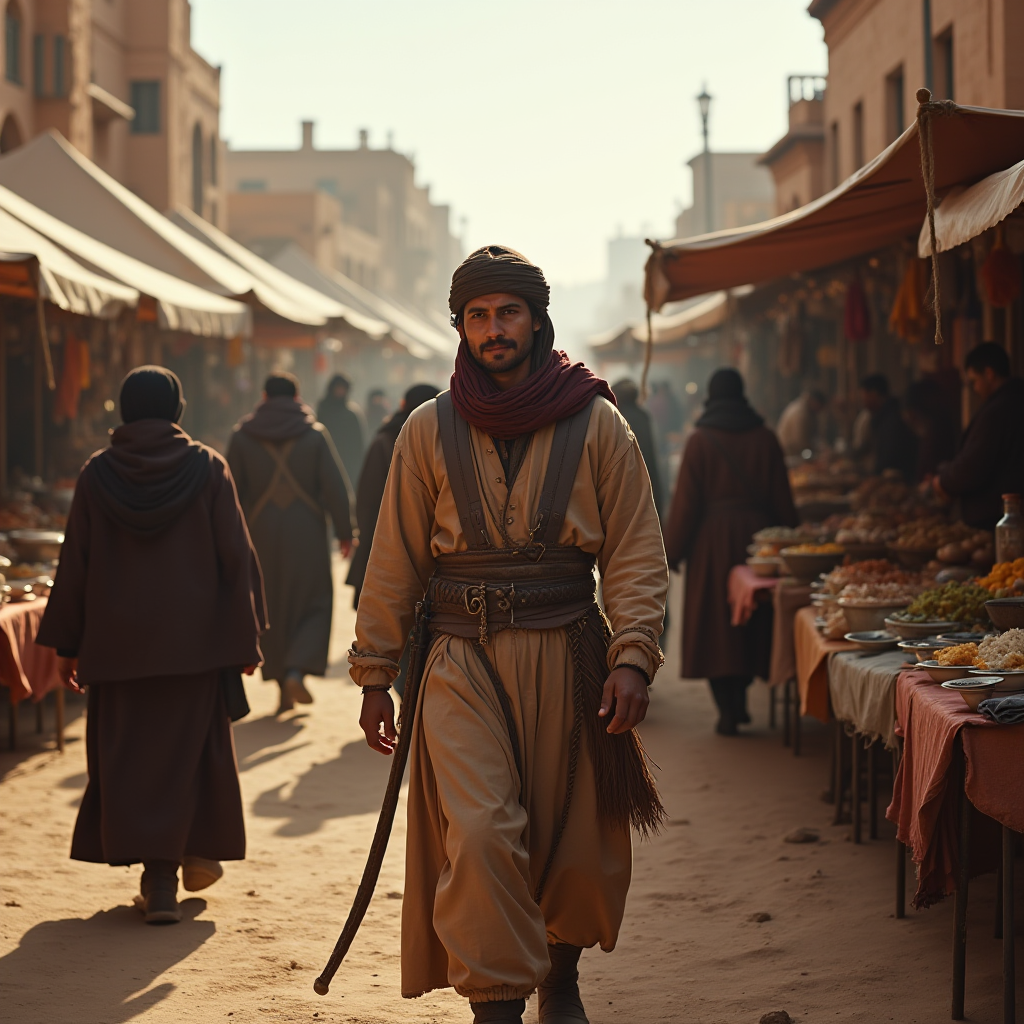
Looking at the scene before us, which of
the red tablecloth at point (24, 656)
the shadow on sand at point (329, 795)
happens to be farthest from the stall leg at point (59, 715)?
the shadow on sand at point (329, 795)

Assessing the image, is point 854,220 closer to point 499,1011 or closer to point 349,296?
point 499,1011

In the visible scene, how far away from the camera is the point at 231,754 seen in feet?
17.1

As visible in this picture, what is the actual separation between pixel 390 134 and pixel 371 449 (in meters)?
55.6

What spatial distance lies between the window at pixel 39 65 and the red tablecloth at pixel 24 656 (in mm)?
13011

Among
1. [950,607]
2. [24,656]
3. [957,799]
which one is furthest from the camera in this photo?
[24,656]

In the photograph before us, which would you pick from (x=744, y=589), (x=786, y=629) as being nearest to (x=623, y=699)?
(x=786, y=629)

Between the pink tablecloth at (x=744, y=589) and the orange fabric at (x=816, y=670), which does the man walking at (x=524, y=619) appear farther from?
the pink tablecloth at (x=744, y=589)

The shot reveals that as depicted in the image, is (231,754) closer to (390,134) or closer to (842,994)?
(842,994)

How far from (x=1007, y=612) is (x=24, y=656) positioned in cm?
426

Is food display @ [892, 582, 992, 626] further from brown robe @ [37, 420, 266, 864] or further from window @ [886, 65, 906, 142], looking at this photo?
window @ [886, 65, 906, 142]

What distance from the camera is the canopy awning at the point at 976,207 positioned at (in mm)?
4859

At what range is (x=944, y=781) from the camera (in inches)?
153

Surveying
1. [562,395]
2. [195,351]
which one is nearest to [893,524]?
[562,395]

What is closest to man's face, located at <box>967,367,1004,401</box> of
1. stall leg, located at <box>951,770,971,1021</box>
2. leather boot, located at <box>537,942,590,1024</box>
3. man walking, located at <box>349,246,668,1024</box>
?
stall leg, located at <box>951,770,971,1021</box>
